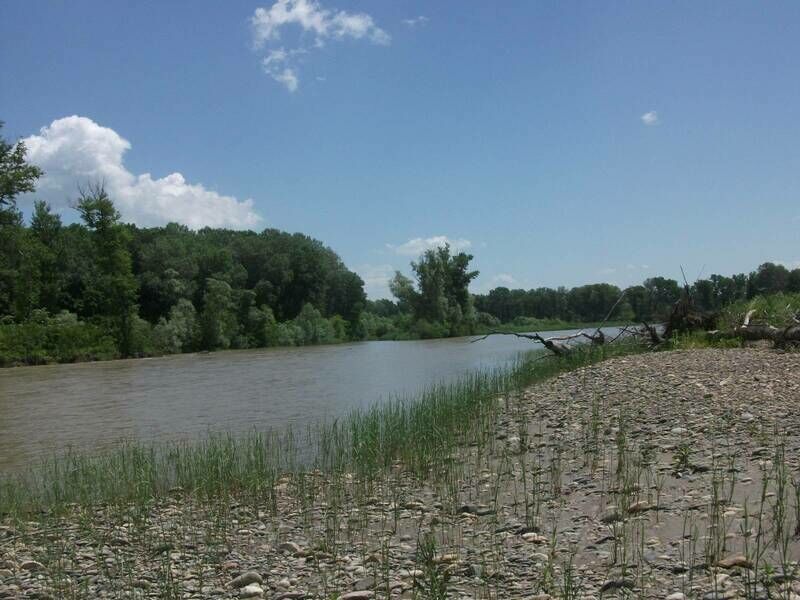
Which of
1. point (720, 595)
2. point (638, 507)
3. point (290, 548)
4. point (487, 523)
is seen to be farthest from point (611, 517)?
point (290, 548)

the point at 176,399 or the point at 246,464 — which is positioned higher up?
the point at 246,464

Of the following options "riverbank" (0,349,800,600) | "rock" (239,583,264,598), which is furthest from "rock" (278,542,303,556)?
"rock" (239,583,264,598)

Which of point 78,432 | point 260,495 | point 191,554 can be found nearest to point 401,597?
point 191,554

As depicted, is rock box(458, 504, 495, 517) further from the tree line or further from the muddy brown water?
the tree line

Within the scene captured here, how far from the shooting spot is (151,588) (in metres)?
5.88

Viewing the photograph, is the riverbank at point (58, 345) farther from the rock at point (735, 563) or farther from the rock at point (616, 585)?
the rock at point (616, 585)

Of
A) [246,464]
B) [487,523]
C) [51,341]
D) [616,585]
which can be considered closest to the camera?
[616,585]

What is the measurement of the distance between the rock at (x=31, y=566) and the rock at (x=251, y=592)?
2.28 meters

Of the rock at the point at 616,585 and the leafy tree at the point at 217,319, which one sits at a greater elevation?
the leafy tree at the point at 217,319

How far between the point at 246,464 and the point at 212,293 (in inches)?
2570

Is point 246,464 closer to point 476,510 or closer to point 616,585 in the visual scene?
point 476,510

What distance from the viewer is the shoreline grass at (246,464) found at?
9.42 meters

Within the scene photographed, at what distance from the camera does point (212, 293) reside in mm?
73312

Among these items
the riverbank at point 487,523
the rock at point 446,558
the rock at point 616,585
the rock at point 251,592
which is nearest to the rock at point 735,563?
the riverbank at point 487,523
